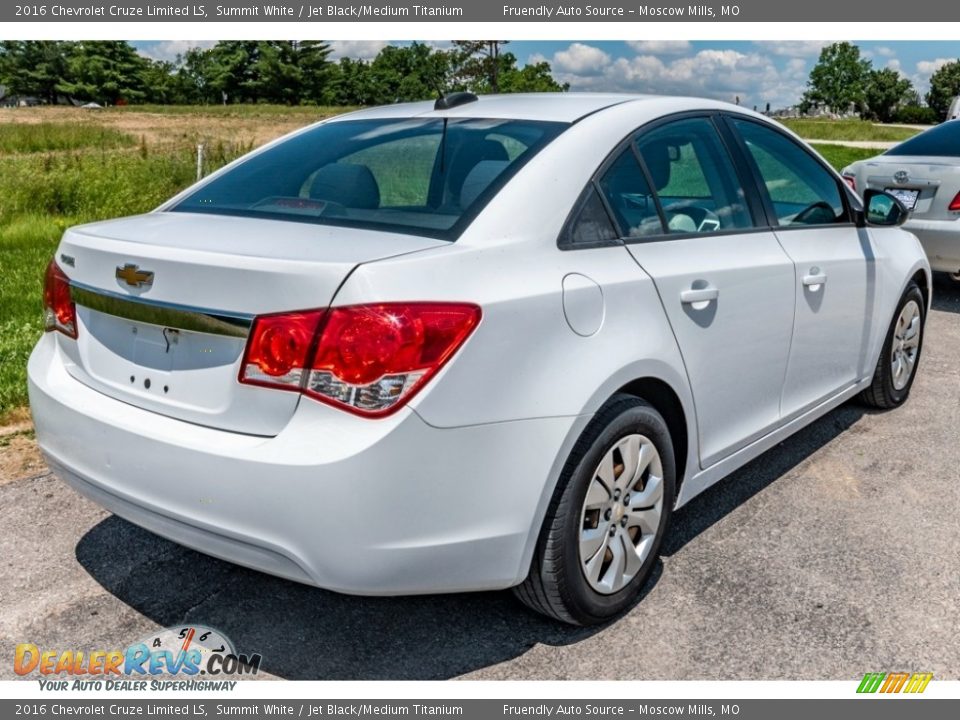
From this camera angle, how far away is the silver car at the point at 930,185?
7707 millimetres

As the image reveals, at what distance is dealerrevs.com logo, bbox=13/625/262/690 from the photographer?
2779 mm

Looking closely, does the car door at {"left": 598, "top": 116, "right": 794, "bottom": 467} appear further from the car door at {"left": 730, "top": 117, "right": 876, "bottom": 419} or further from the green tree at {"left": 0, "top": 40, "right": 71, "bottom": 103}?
the green tree at {"left": 0, "top": 40, "right": 71, "bottom": 103}

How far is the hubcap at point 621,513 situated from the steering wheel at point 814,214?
150 cm

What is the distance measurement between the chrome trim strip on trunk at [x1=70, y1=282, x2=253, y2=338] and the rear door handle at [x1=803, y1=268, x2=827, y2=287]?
2360 mm

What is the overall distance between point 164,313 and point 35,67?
123017 mm

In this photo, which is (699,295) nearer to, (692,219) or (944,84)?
(692,219)

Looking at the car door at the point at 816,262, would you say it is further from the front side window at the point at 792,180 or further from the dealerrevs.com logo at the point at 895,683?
the dealerrevs.com logo at the point at 895,683

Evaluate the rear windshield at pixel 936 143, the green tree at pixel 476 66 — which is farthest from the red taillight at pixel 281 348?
the green tree at pixel 476 66

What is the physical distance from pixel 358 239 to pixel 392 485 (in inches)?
27.4

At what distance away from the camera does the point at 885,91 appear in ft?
398

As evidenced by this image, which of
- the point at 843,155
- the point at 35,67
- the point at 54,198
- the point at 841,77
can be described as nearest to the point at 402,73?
the point at 35,67

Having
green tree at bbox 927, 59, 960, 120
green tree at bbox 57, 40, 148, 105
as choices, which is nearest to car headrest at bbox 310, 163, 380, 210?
green tree at bbox 57, 40, 148, 105

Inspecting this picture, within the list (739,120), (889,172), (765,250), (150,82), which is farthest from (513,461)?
(150,82)
